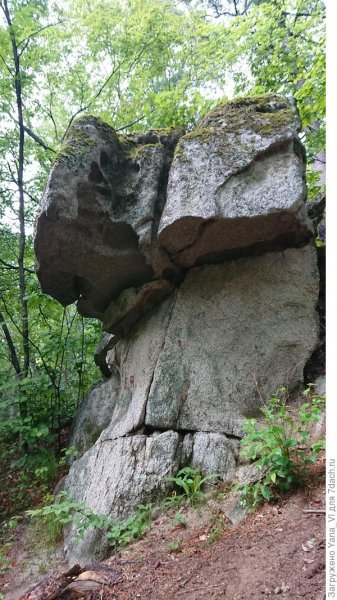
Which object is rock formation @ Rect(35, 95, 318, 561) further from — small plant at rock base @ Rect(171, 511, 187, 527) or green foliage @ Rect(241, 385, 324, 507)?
green foliage @ Rect(241, 385, 324, 507)

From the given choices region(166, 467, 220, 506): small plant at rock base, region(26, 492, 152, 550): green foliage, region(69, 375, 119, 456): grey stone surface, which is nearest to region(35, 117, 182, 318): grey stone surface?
region(69, 375, 119, 456): grey stone surface

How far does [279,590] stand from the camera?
2484mm

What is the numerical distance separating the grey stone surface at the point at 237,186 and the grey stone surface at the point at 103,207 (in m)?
0.43

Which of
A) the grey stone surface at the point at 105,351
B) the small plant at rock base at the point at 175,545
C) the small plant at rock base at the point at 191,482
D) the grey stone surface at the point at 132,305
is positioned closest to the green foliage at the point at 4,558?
the small plant at rock base at the point at 191,482

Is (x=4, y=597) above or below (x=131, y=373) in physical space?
below

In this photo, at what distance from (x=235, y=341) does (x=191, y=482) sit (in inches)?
71.4

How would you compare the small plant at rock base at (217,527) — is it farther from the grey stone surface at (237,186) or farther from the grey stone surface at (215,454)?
the grey stone surface at (237,186)

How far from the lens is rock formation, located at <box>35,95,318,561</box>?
4668mm

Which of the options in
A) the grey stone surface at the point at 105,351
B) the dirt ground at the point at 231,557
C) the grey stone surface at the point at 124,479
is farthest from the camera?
the grey stone surface at the point at 105,351

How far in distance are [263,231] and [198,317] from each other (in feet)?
4.58

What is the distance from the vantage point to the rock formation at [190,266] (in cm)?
467

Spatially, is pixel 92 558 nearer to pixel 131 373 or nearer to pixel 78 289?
pixel 131 373

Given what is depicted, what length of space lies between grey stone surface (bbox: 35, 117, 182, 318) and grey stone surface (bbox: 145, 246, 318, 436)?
0.80 m
